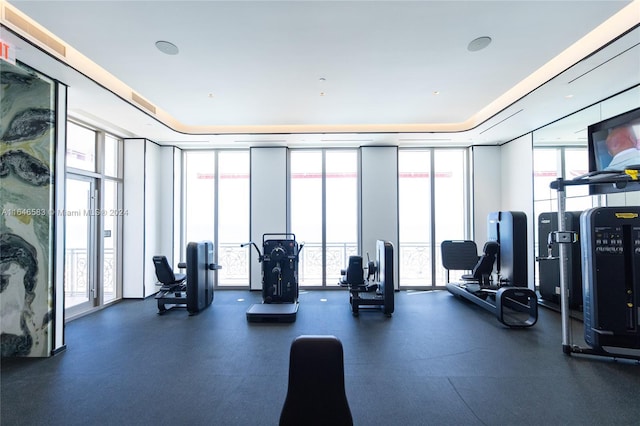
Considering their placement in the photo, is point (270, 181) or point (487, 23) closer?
point (487, 23)

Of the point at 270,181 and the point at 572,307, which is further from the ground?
the point at 270,181

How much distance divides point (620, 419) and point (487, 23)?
355 cm

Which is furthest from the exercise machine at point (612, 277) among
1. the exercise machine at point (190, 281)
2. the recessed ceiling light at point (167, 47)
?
the exercise machine at point (190, 281)

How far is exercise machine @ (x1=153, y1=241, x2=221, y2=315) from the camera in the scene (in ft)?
15.4

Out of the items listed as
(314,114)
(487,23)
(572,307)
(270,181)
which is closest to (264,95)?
(314,114)

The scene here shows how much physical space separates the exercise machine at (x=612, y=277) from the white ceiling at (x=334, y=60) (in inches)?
61.0

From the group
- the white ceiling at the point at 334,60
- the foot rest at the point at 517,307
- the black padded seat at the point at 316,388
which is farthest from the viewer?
the foot rest at the point at 517,307

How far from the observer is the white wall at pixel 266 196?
623 cm

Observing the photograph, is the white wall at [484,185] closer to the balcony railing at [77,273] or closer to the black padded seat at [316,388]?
the black padded seat at [316,388]

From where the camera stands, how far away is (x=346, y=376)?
2752 mm

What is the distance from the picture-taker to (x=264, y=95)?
160 inches

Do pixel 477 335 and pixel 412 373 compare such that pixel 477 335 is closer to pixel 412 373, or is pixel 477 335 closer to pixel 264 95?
pixel 412 373

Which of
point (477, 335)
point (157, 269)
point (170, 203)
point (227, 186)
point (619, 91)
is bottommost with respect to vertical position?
point (477, 335)

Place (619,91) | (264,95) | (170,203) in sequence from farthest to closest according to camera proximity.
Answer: (170,203) → (264,95) → (619,91)
